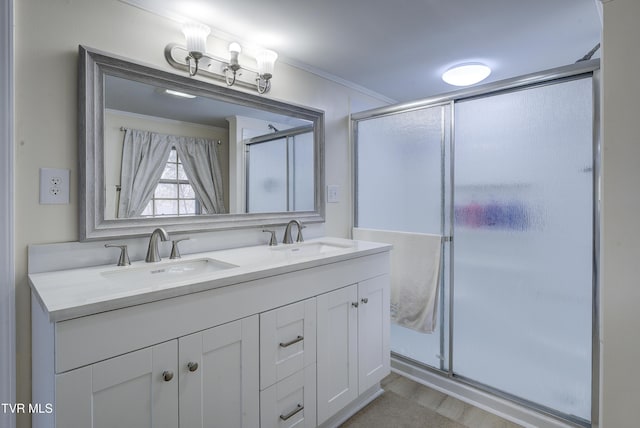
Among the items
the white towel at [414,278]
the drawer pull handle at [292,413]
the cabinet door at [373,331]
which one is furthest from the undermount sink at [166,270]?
the white towel at [414,278]

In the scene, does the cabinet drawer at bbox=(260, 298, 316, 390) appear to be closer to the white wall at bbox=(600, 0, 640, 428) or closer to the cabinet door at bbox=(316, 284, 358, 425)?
the cabinet door at bbox=(316, 284, 358, 425)

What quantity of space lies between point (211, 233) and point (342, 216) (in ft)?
3.58

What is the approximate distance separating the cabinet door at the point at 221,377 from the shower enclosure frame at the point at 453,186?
132cm

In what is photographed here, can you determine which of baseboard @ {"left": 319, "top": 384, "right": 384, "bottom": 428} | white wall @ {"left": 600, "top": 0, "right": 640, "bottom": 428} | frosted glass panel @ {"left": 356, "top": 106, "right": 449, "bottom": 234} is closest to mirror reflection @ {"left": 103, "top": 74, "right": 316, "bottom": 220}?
frosted glass panel @ {"left": 356, "top": 106, "right": 449, "bottom": 234}

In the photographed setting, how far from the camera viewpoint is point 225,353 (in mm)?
1210

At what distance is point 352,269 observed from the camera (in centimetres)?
177

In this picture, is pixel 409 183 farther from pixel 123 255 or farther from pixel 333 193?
pixel 123 255

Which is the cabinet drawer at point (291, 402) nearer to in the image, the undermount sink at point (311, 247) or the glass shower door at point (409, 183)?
the undermount sink at point (311, 247)

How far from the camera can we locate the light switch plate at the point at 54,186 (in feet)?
4.11

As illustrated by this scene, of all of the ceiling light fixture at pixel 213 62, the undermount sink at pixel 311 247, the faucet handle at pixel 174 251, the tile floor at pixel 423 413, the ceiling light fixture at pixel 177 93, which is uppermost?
the ceiling light fixture at pixel 213 62

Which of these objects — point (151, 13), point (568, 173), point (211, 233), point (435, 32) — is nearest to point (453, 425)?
point (568, 173)

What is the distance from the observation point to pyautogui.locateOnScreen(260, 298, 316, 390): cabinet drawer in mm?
1337

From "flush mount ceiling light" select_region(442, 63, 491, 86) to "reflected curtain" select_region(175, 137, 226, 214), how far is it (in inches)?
66.9

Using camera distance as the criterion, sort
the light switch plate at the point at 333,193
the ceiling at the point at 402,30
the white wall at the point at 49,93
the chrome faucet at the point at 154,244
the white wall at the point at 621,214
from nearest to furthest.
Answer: the white wall at the point at 621,214 → the white wall at the point at 49,93 → the chrome faucet at the point at 154,244 → the ceiling at the point at 402,30 → the light switch plate at the point at 333,193
